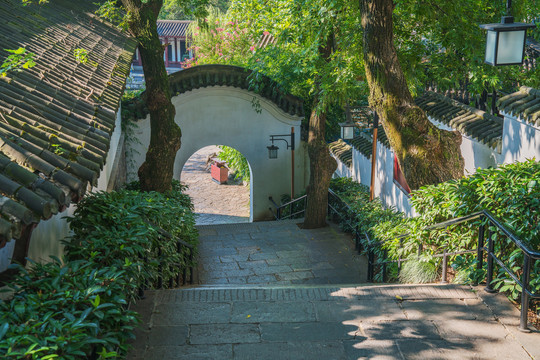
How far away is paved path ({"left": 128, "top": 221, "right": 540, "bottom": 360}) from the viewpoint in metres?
5.25

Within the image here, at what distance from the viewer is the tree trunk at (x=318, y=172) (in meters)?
13.7

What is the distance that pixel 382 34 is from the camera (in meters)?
8.67

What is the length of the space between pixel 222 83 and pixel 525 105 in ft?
29.2

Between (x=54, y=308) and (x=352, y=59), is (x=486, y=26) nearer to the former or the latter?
(x=352, y=59)

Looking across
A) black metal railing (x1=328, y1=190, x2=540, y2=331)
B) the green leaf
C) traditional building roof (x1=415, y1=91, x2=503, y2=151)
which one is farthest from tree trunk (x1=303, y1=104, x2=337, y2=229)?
the green leaf

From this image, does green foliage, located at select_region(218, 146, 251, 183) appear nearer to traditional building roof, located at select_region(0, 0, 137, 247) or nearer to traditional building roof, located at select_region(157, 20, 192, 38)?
traditional building roof, located at select_region(0, 0, 137, 247)

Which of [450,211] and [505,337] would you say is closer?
[505,337]

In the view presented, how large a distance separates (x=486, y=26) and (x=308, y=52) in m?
5.62

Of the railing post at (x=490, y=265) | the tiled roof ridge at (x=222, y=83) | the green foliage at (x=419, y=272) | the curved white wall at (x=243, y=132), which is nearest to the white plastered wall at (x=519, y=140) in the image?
the green foliage at (x=419, y=272)

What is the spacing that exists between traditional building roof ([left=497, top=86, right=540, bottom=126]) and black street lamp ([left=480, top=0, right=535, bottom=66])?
1.76 meters

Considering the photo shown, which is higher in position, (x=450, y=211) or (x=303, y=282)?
(x=450, y=211)

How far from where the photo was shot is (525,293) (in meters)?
5.34

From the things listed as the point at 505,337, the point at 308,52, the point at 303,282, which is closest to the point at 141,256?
the point at 505,337

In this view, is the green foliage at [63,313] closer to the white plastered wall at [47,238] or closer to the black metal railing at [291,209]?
the white plastered wall at [47,238]
